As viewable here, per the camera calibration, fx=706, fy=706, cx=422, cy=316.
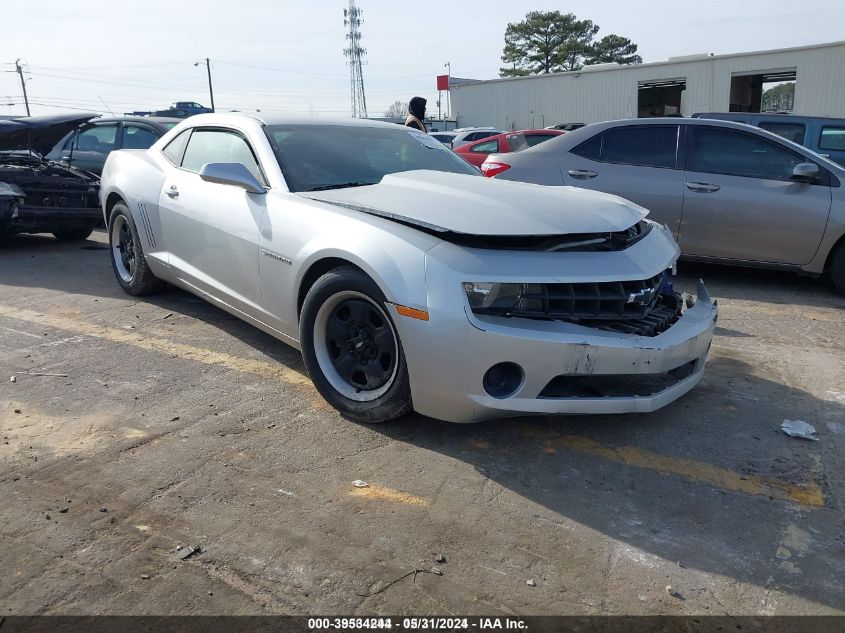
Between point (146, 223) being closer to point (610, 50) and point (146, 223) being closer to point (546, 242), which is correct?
point (546, 242)

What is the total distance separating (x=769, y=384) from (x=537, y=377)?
184 cm

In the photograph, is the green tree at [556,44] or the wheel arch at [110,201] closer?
the wheel arch at [110,201]

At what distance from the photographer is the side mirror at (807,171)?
19.6ft

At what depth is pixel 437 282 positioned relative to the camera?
2980mm

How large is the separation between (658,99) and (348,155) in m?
31.6

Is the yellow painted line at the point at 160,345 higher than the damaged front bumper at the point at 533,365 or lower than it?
lower

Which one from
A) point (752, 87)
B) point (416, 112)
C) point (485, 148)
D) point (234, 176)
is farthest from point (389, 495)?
point (752, 87)

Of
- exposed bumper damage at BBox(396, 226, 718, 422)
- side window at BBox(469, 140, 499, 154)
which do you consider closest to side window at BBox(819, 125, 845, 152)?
side window at BBox(469, 140, 499, 154)

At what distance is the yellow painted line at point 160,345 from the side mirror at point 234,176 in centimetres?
105

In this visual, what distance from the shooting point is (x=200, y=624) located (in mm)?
2125

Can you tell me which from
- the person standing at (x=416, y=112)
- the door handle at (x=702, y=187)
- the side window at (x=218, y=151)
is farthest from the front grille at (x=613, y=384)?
the person standing at (x=416, y=112)

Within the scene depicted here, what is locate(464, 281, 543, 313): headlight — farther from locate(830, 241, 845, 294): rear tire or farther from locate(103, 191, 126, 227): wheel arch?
locate(830, 241, 845, 294): rear tire

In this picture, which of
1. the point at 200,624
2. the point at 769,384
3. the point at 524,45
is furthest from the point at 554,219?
the point at 524,45

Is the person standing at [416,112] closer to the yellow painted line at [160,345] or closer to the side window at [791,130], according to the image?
the yellow painted line at [160,345]
